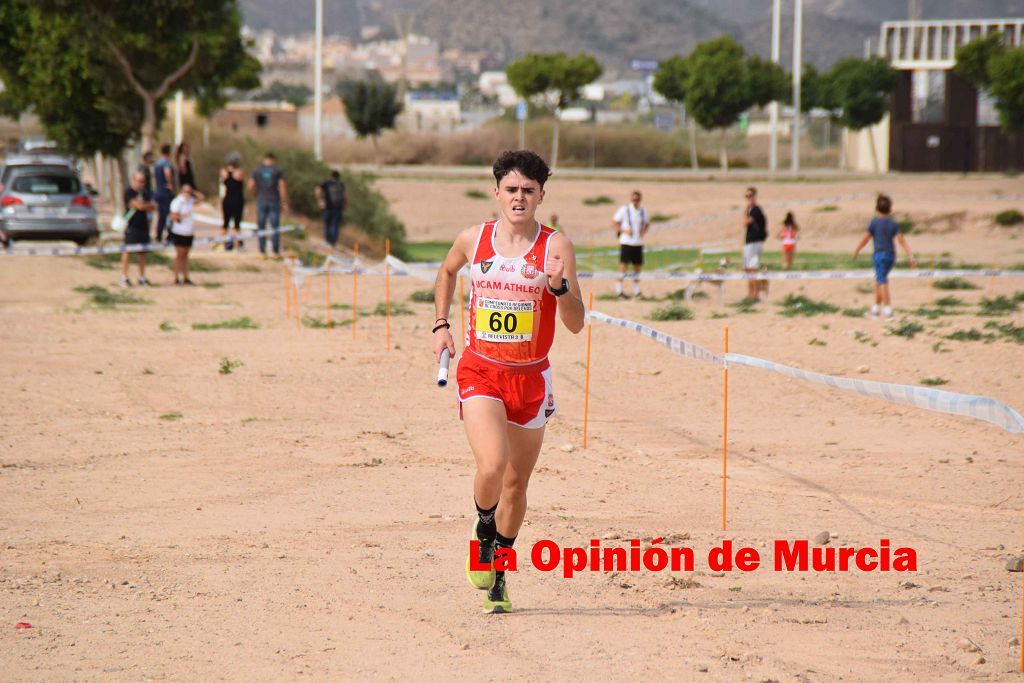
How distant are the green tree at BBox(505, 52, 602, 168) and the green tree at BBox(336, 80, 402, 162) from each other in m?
8.43

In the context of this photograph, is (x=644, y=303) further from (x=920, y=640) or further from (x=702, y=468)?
(x=920, y=640)

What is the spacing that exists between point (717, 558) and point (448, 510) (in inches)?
71.9

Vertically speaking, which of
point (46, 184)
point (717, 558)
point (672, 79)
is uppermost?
point (672, 79)

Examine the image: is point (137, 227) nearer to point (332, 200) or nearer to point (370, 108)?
point (332, 200)

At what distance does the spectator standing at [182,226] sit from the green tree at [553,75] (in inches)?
2035

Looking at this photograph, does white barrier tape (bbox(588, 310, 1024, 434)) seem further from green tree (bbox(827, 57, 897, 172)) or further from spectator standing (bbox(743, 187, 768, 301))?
green tree (bbox(827, 57, 897, 172))

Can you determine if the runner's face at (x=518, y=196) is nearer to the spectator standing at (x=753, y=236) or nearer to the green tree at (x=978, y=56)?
the spectator standing at (x=753, y=236)

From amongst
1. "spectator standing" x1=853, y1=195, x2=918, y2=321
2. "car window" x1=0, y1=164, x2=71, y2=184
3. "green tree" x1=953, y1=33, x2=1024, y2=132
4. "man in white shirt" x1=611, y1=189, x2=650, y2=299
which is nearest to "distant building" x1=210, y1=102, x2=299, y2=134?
"green tree" x1=953, y1=33, x2=1024, y2=132

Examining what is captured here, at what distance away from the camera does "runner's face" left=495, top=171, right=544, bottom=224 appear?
6.09 meters

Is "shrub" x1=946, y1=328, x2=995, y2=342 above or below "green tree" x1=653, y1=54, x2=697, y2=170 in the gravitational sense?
below

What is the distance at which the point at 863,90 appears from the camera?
6619cm

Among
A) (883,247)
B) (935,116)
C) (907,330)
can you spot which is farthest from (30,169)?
(935,116)

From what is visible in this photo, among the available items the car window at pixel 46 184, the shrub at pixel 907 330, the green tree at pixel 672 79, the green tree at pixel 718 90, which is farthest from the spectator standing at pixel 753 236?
the green tree at pixel 672 79

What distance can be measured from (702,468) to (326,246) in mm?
20621
